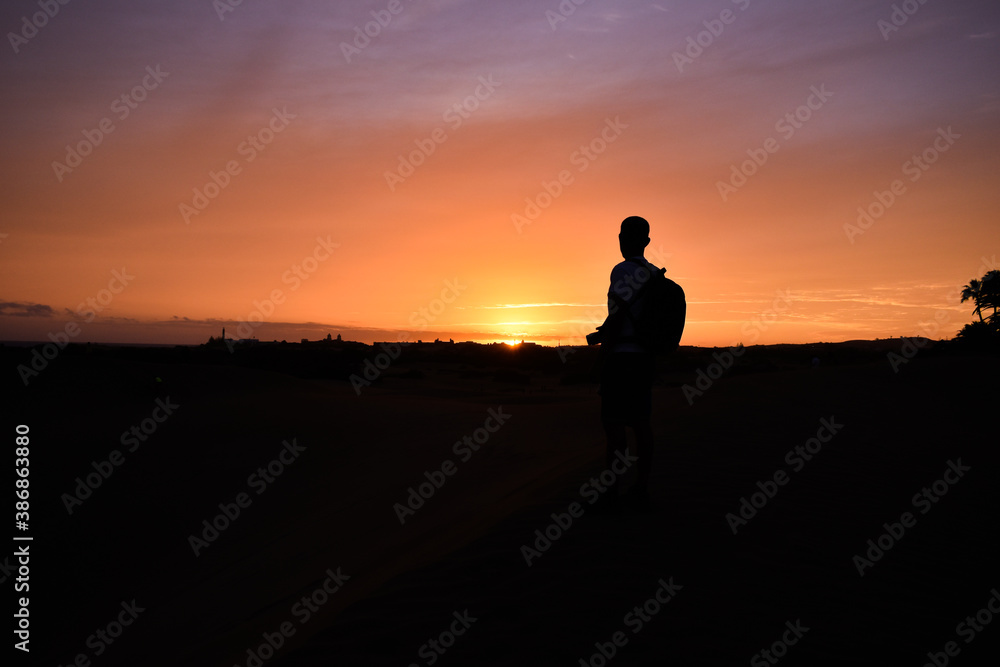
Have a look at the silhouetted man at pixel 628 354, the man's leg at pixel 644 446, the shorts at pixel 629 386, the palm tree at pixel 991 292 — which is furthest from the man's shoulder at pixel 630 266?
the palm tree at pixel 991 292

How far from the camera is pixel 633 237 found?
5.01 metres

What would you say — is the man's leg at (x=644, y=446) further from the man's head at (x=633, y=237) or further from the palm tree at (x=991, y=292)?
the palm tree at (x=991, y=292)

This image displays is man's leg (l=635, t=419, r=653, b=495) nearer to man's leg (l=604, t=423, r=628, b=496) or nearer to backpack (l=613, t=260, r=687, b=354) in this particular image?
Result: man's leg (l=604, t=423, r=628, b=496)

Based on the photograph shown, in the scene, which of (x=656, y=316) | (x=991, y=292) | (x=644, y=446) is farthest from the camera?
(x=991, y=292)

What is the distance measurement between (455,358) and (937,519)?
42.3 m

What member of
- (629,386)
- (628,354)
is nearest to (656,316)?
(628,354)

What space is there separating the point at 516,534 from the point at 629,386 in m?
1.46

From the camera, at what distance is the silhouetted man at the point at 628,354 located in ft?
15.9

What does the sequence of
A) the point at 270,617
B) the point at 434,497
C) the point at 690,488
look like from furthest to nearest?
the point at 434,497, the point at 690,488, the point at 270,617

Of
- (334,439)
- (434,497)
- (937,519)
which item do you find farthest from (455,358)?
(937,519)

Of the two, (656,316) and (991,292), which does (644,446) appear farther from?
(991,292)

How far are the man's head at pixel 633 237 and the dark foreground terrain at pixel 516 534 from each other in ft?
7.03

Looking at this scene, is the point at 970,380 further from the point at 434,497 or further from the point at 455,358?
the point at 455,358

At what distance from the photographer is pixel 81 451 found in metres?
12.2
